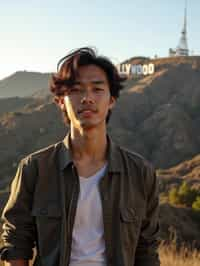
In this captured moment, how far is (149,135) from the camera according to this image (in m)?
52.5

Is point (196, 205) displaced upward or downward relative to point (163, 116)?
downward

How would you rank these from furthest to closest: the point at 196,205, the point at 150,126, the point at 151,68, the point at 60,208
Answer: the point at 151,68
the point at 150,126
the point at 196,205
the point at 60,208

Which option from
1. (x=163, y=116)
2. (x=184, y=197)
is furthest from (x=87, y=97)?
(x=163, y=116)

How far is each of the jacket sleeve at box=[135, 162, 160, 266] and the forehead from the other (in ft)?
1.75

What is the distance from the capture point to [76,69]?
94.7 inches

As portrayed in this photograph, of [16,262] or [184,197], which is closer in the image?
[16,262]

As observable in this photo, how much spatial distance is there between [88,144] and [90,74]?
1.20ft

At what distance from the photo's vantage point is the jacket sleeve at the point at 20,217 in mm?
2248

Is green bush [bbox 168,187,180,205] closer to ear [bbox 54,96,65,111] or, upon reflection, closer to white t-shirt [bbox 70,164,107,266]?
ear [bbox 54,96,65,111]

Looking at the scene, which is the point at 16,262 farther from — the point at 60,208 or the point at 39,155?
the point at 39,155

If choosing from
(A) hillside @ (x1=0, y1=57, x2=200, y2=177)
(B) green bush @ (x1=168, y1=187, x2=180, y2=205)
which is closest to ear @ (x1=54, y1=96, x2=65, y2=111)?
(B) green bush @ (x1=168, y1=187, x2=180, y2=205)

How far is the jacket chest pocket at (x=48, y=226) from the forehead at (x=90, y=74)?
2.18 ft

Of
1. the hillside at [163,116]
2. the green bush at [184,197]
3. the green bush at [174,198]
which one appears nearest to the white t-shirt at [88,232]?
the green bush at [184,197]

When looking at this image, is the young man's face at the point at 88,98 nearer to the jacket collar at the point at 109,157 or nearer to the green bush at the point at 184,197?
the jacket collar at the point at 109,157
